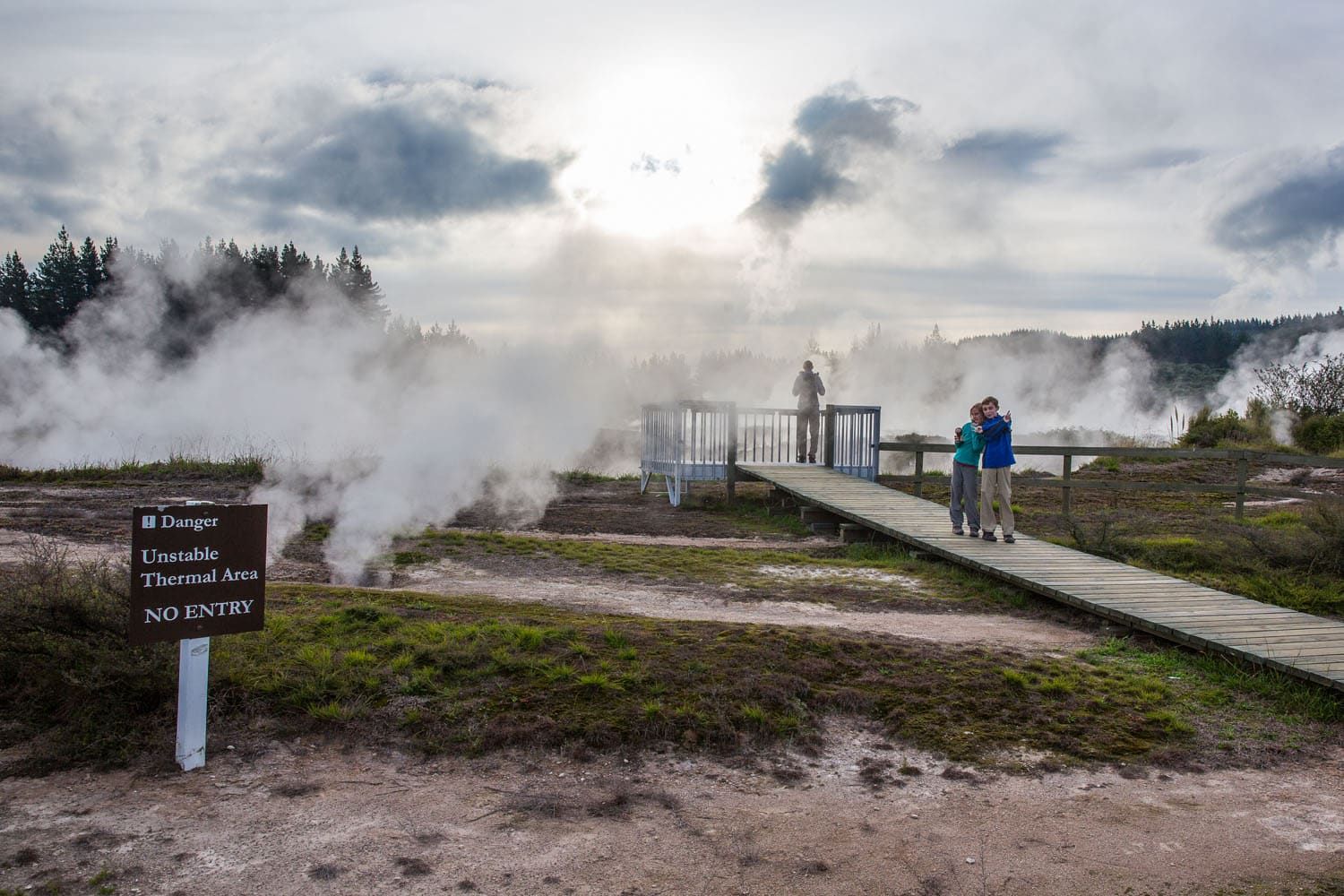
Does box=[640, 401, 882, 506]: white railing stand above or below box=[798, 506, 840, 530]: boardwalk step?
above

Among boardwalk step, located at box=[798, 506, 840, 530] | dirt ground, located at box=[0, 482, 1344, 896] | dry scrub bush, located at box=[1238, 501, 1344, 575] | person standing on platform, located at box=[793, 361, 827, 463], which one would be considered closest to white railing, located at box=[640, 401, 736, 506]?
person standing on platform, located at box=[793, 361, 827, 463]

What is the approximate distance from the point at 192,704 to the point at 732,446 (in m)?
14.1

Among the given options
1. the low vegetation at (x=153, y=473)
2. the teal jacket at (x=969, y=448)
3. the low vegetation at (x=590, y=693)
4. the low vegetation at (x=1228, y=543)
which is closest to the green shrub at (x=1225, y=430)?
the low vegetation at (x=1228, y=543)

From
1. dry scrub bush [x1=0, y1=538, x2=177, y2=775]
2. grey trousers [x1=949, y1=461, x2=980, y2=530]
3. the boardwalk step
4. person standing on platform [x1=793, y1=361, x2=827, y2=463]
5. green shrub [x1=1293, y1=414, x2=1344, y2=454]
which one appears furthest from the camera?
green shrub [x1=1293, y1=414, x2=1344, y2=454]

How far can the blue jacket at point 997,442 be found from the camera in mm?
12203

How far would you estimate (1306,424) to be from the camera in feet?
86.5

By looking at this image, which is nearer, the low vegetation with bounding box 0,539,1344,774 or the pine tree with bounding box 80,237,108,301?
Answer: the low vegetation with bounding box 0,539,1344,774

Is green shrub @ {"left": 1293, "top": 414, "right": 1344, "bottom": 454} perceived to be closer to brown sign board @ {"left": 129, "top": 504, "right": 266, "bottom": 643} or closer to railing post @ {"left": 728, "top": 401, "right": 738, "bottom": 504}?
railing post @ {"left": 728, "top": 401, "right": 738, "bottom": 504}

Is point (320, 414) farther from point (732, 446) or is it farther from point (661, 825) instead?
point (661, 825)

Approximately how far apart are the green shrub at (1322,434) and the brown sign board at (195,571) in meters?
26.2

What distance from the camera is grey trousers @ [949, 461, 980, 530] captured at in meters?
12.9

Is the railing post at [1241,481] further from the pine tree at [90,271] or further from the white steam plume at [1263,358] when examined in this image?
the pine tree at [90,271]

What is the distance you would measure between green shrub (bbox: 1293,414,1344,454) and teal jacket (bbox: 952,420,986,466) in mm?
16352

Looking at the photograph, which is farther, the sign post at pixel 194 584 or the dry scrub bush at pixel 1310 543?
the dry scrub bush at pixel 1310 543
